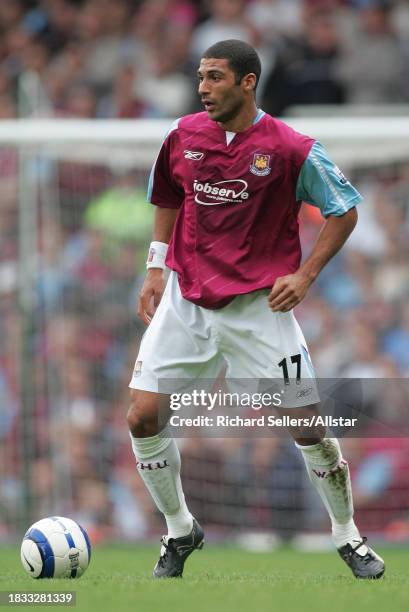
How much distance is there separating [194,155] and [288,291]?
2.75ft

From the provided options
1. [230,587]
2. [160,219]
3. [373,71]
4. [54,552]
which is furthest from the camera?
[373,71]

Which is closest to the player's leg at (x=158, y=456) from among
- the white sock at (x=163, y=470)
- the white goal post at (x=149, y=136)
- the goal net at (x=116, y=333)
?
the white sock at (x=163, y=470)

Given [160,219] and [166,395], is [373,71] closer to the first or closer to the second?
[160,219]

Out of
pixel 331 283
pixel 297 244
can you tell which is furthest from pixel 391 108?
pixel 297 244

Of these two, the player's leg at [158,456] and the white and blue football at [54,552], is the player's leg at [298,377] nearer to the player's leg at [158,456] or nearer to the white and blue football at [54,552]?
the player's leg at [158,456]

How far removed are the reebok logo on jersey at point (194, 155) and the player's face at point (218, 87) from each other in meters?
0.20

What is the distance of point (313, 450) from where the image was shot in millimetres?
6551

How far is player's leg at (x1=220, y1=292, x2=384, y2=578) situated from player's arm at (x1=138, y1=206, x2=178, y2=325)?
1.50 feet

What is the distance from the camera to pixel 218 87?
6.50 m

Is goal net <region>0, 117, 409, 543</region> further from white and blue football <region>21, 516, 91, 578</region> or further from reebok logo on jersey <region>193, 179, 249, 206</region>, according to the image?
white and blue football <region>21, 516, 91, 578</region>

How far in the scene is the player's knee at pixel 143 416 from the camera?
6.50 meters

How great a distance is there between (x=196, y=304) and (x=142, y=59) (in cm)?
851

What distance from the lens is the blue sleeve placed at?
6488 mm

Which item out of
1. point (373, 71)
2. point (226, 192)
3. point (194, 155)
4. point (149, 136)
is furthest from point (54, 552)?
point (373, 71)
